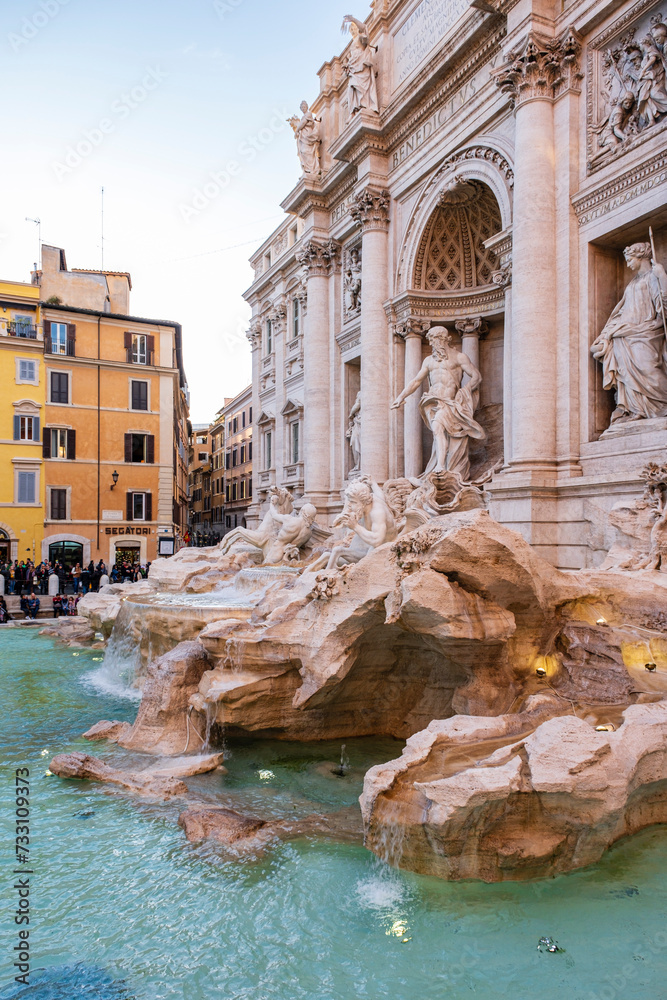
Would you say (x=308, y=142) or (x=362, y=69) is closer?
(x=362, y=69)

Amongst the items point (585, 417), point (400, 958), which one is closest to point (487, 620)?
point (400, 958)

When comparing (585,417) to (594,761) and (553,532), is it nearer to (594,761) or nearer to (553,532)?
(553,532)

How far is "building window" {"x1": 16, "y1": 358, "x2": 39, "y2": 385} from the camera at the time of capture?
88.4 ft

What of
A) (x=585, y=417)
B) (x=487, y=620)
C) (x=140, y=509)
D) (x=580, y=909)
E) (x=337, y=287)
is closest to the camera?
(x=580, y=909)

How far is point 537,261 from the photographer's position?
413 inches

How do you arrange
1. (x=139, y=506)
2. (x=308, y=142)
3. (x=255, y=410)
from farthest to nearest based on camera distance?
(x=139, y=506) → (x=255, y=410) → (x=308, y=142)

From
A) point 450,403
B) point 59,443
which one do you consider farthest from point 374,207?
point 59,443

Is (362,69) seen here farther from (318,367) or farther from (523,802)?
(523,802)

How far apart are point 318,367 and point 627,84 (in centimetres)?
1056

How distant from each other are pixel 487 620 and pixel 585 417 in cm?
536

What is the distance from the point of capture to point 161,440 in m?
29.7

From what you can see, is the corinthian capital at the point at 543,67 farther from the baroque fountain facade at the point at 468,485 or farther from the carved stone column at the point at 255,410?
the carved stone column at the point at 255,410

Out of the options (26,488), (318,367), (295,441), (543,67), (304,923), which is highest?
(543,67)

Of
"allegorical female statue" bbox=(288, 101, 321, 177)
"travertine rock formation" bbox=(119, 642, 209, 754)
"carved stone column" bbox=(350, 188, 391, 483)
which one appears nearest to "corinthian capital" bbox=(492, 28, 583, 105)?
"carved stone column" bbox=(350, 188, 391, 483)
